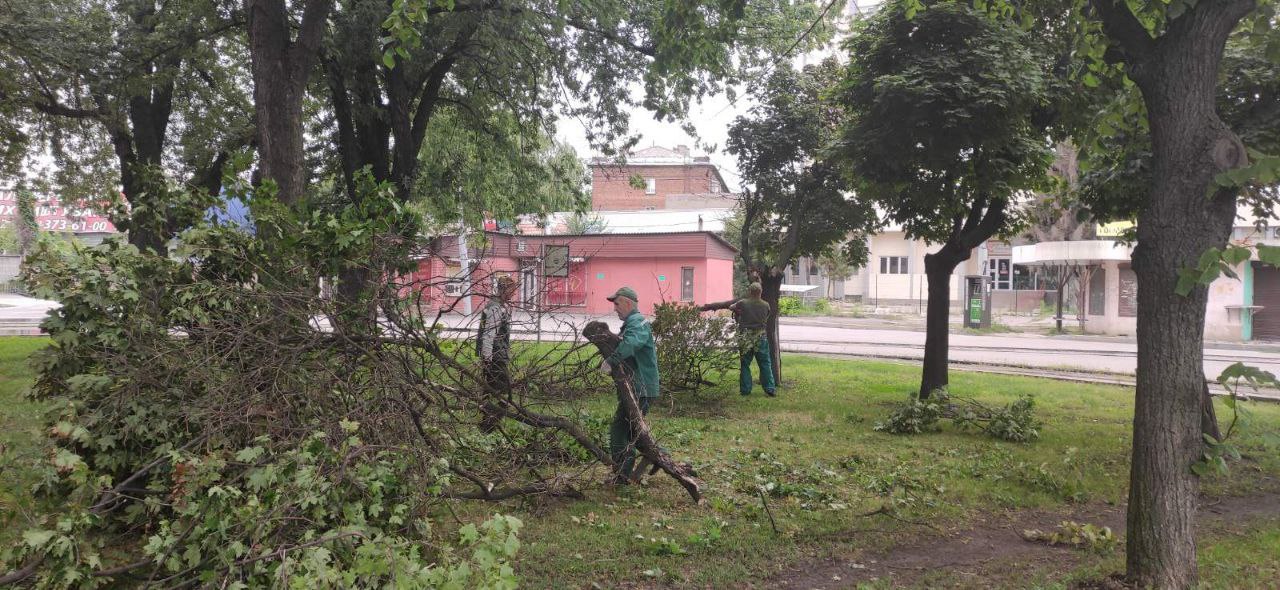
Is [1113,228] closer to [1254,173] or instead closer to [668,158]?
[1254,173]

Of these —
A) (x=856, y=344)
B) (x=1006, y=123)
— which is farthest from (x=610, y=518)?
(x=856, y=344)

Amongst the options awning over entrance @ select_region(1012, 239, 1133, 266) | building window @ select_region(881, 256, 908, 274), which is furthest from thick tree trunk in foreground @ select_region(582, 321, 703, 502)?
building window @ select_region(881, 256, 908, 274)

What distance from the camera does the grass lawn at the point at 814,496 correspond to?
15.6 ft

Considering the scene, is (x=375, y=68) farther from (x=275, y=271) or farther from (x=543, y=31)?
(x=275, y=271)

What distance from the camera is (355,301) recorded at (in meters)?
4.78

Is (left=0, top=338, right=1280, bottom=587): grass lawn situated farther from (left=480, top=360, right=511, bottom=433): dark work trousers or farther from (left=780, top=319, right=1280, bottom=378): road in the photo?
(left=780, top=319, right=1280, bottom=378): road

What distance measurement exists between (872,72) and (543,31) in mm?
5371

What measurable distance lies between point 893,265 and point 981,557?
45.3 metres

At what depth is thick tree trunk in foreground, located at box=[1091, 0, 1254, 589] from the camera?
413cm

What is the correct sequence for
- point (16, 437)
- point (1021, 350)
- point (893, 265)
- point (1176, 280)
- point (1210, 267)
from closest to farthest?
1. point (1210, 267)
2. point (1176, 280)
3. point (16, 437)
4. point (1021, 350)
5. point (893, 265)

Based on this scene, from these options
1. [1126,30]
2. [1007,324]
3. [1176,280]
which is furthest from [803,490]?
[1007,324]

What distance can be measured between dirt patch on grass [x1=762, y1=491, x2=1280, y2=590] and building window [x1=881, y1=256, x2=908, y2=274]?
142 ft

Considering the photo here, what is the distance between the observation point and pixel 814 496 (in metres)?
6.32

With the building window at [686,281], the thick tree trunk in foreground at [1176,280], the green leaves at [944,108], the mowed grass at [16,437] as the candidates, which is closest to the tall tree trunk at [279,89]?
the mowed grass at [16,437]
